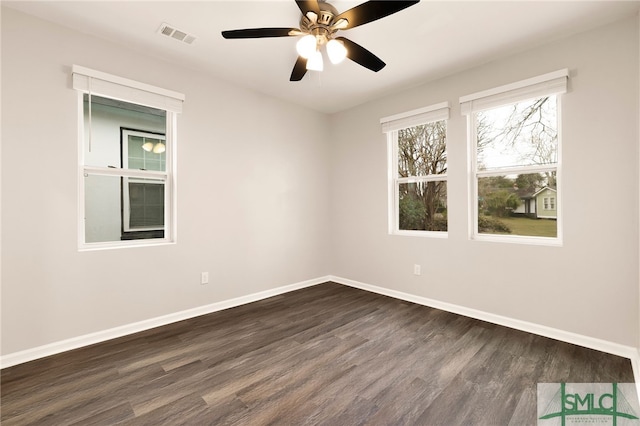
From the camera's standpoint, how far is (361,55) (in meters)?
2.28

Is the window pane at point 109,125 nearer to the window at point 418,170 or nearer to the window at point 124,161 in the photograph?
the window at point 124,161

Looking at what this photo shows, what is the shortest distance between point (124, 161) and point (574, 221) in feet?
13.8

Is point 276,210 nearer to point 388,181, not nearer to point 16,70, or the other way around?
point 388,181

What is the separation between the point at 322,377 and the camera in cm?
210

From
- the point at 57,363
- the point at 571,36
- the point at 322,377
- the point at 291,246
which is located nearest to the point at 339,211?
the point at 291,246

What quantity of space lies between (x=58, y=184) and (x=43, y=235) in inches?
17.1

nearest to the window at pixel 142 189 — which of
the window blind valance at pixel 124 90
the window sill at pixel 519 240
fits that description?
the window blind valance at pixel 124 90

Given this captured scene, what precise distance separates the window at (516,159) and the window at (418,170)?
38 cm

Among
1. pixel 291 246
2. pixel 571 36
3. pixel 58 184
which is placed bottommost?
pixel 291 246

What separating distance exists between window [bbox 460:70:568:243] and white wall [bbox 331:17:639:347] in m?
0.12

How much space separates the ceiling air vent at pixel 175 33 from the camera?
2.49 metres

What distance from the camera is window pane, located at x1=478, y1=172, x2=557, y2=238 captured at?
2801 millimetres

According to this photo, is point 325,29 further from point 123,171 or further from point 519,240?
point 519,240

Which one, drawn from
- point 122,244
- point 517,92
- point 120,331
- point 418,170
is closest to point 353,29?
point 517,92
